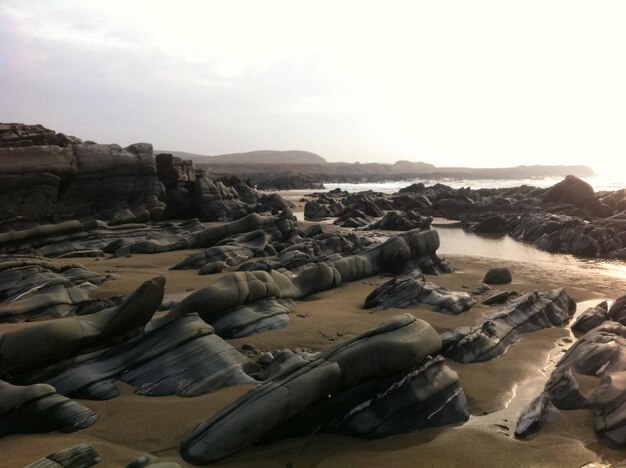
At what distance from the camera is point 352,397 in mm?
5195

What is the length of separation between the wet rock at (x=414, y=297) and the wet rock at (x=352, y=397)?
4.29 meters

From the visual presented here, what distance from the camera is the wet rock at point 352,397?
466 cm

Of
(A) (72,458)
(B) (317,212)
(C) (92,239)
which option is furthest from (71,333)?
(B) (317,212)

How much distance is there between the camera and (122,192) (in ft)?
71.6

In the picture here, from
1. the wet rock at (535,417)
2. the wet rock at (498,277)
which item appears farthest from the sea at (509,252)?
the wet rock at (535,417)

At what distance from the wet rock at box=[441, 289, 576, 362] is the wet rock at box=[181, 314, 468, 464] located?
1.63 meters

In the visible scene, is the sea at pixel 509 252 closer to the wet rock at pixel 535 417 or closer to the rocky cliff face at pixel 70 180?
the wet rock at pixel 535 417

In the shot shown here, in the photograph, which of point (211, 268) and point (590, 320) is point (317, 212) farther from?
point (590, 320)

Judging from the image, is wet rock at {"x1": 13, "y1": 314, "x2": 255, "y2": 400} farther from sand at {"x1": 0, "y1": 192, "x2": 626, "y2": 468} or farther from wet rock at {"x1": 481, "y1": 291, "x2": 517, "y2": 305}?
wet rock at {"x1": 481, "y1": 291, "x2": 517, "y2": 305}

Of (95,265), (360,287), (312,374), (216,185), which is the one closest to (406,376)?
(312,374)

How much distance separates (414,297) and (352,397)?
5.48m

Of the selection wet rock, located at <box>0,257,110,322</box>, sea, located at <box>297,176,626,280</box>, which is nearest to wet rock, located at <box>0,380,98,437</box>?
wet rock, located at <box>0,257,110,322</box>

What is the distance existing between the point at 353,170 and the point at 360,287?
151 m

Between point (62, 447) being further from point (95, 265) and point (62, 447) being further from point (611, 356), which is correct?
point (95, 265)
